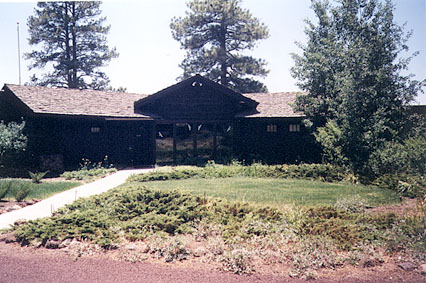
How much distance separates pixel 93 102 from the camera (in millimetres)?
20672

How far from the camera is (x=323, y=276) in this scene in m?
5.16

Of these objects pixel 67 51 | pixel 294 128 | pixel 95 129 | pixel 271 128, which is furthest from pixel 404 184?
pixel 67 51

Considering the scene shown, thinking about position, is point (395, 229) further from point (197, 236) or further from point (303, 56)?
point (303, 56)

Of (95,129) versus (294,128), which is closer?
(95,129)

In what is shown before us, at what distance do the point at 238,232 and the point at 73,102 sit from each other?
665 inches

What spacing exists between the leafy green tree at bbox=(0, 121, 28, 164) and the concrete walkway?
5.77 m

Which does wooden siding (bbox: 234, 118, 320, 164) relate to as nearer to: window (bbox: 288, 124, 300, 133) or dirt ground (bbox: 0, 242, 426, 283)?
window (bbox: 288, 124, 300, 133)

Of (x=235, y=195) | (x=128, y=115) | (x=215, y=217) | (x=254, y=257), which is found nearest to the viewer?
(x=254, y=257)

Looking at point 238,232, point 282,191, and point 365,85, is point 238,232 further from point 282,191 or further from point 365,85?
point 365,85

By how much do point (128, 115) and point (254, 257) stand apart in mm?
15894

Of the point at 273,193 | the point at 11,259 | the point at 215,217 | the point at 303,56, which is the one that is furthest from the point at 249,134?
the point at 11,259

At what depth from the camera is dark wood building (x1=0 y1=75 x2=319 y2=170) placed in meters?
18.5

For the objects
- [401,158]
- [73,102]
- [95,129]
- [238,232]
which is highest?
[73,102]

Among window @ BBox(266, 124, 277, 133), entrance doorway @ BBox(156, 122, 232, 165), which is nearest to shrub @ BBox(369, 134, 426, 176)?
window @ BBox(266, 124, 277, 133)
